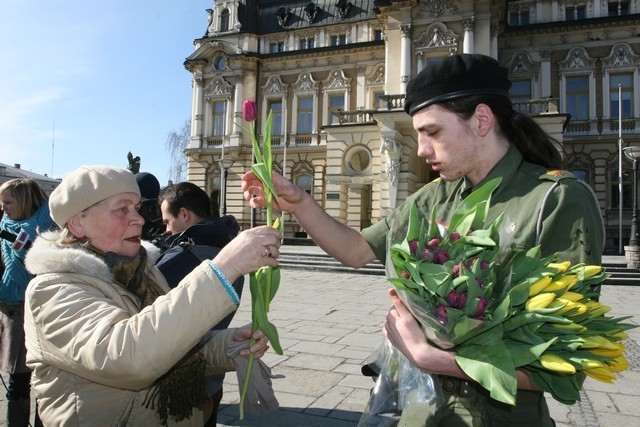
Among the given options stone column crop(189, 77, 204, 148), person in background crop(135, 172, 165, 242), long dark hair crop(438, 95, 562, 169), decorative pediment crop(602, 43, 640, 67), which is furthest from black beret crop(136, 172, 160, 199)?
stone column crop(189, 77, 204, 148)

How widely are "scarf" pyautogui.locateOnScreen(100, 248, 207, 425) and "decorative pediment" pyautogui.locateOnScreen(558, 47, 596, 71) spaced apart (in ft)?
88.1

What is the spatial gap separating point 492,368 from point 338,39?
29.8 meters

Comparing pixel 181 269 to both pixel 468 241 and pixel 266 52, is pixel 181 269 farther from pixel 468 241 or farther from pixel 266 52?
pixel 266 52

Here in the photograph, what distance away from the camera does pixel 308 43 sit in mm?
29891

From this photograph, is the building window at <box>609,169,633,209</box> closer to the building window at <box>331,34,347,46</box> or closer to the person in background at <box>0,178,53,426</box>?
the building window at <box>331,34,347,46</box>

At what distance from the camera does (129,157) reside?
1195 centimetres

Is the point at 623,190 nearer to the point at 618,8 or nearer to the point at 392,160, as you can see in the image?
the point at 618,8

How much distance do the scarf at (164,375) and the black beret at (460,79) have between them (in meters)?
1.36

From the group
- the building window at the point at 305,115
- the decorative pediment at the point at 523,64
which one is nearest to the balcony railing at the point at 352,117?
the building window at the point at 305,115

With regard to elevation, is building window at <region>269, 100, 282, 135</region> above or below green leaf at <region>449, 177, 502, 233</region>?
above

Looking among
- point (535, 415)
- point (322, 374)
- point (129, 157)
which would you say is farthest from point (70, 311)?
point (129, 157)

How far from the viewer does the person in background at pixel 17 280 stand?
348 centimetres

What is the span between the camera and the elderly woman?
4.80 feet

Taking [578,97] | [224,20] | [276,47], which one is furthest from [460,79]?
[224,20]
